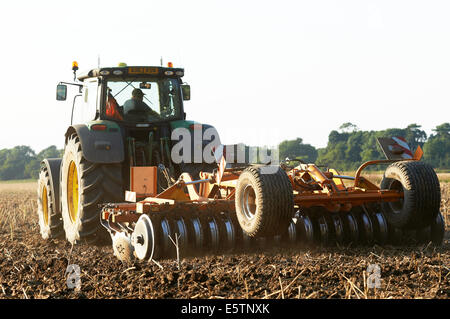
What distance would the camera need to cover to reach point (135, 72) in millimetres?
8398

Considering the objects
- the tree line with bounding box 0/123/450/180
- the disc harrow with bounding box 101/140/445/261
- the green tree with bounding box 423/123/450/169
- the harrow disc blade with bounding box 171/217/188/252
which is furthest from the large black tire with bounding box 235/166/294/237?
the green tree with bounding box 423/123/450/169

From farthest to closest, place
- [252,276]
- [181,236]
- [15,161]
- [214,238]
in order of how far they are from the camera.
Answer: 1. [15,161]
2. [214,238]
3. [181,236]
4. [252,276]

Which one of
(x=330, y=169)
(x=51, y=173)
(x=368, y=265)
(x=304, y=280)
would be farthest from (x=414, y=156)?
(x=51, y=173)

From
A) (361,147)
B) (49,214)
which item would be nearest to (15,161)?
(361,147)

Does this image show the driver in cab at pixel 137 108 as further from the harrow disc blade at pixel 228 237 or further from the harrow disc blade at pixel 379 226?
the harrow disc blade at pixel 379 226

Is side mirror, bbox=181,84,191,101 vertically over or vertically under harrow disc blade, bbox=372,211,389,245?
over

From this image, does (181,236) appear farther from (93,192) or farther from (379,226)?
(379,226)

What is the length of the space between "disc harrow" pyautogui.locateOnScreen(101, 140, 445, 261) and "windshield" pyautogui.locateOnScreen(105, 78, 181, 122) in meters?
1.28

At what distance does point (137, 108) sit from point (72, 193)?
59.2 inches

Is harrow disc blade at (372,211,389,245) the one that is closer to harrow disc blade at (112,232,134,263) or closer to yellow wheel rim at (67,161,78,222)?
harrow disc blade at (112,232,134,263)

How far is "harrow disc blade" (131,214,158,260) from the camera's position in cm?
654

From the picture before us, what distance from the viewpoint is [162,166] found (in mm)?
7992

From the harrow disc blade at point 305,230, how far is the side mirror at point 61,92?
4.00 m
